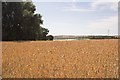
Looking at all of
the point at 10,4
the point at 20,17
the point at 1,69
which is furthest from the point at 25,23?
the point at 1,69

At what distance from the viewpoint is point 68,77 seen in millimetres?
8789

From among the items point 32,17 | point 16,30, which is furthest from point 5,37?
point 32,17

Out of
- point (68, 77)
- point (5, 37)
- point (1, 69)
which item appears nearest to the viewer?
point (68, 77)

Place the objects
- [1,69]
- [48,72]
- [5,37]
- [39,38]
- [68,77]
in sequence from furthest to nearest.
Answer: [39,38] → [5,37] → [1,69] → [48,72] → [68,77]

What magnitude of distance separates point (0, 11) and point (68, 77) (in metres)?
47.1

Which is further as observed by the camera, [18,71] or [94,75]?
[18,71]

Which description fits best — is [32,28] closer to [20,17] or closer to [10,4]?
[20,17]

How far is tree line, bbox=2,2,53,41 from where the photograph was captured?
52.4 m

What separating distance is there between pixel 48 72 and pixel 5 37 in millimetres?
43237

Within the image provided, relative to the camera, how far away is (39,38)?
2178 inches

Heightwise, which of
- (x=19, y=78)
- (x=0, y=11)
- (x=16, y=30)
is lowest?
(x=19, y=78)

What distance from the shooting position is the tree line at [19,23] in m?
52.4

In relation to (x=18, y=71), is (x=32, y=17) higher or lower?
higher

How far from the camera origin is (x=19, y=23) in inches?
2096
